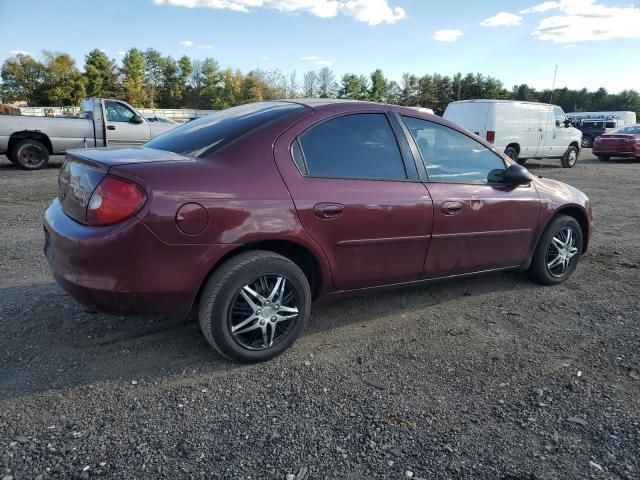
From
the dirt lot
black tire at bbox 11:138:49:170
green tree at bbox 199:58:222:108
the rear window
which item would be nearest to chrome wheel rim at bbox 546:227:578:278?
the dirt lot

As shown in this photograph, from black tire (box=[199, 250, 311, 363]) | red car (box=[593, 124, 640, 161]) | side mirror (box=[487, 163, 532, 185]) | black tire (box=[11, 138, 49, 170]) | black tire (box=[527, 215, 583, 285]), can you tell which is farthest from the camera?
red car (box=[593, 124, 640, 161])

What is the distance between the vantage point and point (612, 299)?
4.29m

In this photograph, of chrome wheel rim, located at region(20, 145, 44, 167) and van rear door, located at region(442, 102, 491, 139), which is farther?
van rear door, located at region(442, 102, 491, 139)

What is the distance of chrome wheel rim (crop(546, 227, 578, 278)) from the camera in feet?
14.8

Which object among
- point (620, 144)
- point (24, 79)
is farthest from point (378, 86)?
point (620, 144)

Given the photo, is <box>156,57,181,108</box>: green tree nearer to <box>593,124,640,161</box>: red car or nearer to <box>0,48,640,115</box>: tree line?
<box>0,48,640,115</box>: tree line

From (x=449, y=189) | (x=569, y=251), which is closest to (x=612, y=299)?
(x=569, y=251)

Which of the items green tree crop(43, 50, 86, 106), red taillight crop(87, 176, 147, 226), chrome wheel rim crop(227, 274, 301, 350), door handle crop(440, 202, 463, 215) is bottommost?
chrome wheel rim crop(227, 274, 301, 350)

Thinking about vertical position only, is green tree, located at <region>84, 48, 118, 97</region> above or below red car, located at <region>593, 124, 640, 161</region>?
above

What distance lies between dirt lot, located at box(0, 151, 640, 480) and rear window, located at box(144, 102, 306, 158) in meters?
1.10

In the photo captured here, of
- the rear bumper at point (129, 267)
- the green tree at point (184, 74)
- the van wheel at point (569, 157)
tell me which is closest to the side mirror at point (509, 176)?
the rear bumper at point (129, 267)

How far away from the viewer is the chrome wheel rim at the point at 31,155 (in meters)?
11.7

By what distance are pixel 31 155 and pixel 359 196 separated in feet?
37.6

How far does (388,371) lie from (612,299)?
252 centimetres
